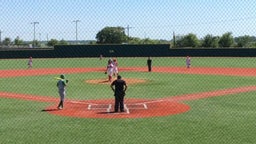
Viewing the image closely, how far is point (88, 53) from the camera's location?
60062mm

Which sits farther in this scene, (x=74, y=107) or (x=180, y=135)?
(x=74, y=107)

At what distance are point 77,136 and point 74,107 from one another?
5.35 m

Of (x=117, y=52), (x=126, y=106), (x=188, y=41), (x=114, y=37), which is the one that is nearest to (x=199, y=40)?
(x=188, y=41)

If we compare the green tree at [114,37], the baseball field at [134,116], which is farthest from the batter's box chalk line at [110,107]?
the green tree at [114,37]

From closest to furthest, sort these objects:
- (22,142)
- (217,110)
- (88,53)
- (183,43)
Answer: (22,142) → (217,110) → (88,53) → (183,43)

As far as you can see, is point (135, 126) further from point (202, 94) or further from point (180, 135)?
point (202, 94)

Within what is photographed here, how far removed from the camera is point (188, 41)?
3622 inches

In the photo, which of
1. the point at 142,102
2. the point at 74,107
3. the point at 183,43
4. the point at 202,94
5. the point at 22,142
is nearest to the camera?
the point at 22,142

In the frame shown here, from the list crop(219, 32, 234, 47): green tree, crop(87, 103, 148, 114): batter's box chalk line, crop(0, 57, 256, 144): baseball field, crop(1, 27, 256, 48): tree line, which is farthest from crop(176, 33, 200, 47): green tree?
crop(87, 103, 148, 114): batter's box chalk line

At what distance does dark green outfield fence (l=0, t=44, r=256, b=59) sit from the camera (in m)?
59.0

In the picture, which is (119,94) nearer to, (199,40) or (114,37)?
(199,40)

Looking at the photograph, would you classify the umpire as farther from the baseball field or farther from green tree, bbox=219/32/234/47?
green tree, bbox=219/32/234/47

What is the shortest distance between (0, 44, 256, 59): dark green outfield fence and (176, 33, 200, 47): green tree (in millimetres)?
30482

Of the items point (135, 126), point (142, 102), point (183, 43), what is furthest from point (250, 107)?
point (183, 43)
